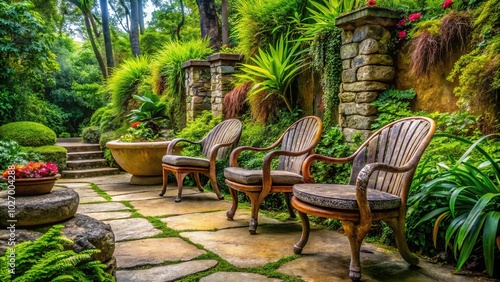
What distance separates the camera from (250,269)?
6.33 ft

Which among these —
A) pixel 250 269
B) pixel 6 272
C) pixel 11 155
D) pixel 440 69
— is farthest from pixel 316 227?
pixel 11 155

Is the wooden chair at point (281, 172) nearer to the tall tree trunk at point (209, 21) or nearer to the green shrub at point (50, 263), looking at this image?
the green shrub at point (50, 263)

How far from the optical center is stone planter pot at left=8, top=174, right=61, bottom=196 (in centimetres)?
156

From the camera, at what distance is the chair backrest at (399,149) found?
1.91 meters

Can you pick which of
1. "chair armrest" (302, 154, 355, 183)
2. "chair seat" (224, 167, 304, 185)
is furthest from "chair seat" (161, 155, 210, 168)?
"chair armrest" (302, 154, 355, 183)

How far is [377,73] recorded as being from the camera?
300 centimetres

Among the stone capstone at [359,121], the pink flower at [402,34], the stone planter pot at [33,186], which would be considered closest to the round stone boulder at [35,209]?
the stone planter pot at [33,186]

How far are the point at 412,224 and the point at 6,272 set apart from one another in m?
2.08

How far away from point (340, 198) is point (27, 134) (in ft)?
19.0

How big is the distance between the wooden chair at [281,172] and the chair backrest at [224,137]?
0.79 m

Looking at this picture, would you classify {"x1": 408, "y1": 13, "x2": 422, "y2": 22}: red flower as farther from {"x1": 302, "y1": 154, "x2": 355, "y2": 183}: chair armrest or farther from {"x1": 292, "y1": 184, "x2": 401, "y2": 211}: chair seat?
{"x1": 292, "y1": 184, "x2": 401, "y2": 211}: chair seat

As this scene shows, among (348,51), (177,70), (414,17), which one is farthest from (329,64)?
(177,70)

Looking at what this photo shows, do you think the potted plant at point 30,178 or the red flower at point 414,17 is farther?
the red flower at point 414,17

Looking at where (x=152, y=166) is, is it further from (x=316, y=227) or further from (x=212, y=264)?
(x=212, y=264)
